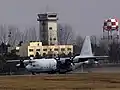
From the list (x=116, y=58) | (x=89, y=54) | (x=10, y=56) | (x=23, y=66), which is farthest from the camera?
(x=116, y=58)

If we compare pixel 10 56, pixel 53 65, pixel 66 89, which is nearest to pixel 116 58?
pixel 10 56

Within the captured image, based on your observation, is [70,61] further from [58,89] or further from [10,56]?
[58,89]

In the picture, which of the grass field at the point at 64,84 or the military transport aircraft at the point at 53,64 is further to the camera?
the military transport aircraft at the point at 53,64

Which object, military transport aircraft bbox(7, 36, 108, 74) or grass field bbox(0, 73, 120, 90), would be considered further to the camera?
military transport aircraft bbox(7, 36, 108, 74)

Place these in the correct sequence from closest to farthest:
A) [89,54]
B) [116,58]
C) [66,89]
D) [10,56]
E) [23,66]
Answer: [66,89]
[23,66]
[89,54]
[10,56]
[116,58]

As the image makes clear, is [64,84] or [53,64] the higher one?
[53,64]

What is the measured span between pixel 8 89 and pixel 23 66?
70.6 meters

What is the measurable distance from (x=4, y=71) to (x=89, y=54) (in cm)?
2330

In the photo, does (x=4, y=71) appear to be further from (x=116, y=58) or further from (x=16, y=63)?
(x=116, y=58)

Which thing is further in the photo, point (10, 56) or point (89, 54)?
point (10, 56)

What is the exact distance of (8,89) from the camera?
5262 centimetres

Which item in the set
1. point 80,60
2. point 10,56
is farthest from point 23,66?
point 10,56

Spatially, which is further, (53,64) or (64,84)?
(53,64)

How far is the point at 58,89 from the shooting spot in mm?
51938
